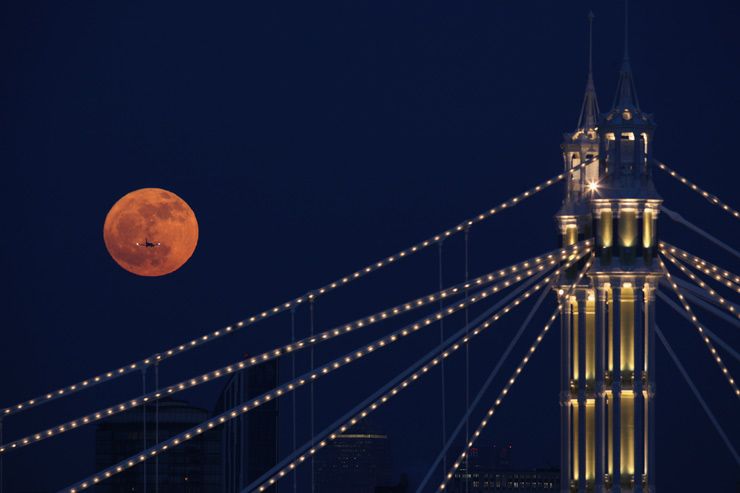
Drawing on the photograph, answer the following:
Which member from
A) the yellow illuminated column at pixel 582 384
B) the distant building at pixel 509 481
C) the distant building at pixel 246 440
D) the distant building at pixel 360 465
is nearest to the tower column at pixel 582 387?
the yellow illuminated column at pixel 582 384

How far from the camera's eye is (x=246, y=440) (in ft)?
628

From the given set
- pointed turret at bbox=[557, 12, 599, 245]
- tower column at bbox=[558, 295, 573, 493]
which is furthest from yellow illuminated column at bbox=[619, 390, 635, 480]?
pointed turret at bbox=[557, 12, 599, 245]

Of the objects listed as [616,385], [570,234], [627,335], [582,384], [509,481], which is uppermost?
[570,234]

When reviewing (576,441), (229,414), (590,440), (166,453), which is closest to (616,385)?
(590,440)

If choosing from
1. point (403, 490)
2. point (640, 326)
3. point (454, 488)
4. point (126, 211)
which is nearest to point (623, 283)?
point (640, 326)

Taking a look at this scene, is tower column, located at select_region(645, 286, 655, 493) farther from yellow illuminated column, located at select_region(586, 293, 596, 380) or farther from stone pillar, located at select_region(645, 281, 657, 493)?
yellow illuminated column, located at select_region(586, 293, 596, 380)

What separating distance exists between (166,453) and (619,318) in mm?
127111

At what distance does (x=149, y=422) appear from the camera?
565 feet

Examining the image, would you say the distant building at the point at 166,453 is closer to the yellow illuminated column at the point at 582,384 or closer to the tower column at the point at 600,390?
the yellow illuminated column at the point at 582,384

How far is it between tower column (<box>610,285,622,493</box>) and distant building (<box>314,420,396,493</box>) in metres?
76.2

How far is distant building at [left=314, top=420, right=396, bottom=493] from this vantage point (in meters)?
142

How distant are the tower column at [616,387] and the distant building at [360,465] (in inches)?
2999

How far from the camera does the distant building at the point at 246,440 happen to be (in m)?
179

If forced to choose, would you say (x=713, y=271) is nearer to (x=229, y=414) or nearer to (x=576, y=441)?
(x=576, y=441)
